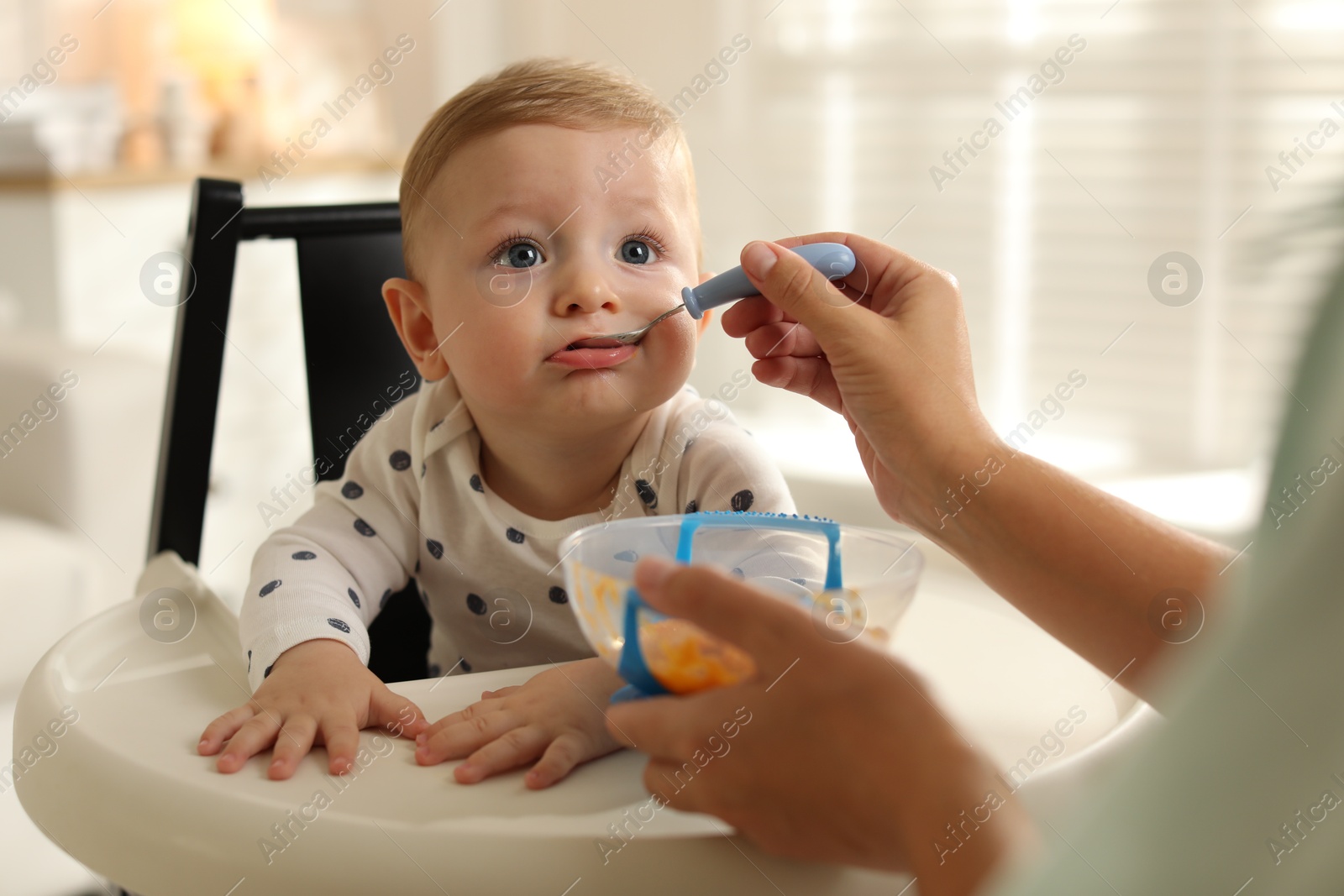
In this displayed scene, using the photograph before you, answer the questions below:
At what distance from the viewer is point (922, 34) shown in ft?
8.14

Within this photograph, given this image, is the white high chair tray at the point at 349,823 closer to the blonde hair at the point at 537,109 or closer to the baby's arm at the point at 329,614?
the baby's arm at the point at 329,614

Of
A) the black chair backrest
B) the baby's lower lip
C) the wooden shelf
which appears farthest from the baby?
the wooden shelf

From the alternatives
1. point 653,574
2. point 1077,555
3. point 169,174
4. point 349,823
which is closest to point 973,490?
point 1077,555

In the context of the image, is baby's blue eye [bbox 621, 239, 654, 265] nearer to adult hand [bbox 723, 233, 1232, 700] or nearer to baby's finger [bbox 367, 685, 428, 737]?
adult hand [bbox 723, 233, 1232, 700]

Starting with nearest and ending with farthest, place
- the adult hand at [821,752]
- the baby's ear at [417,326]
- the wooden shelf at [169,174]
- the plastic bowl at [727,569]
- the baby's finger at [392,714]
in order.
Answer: the adult hand at [821,752], the plastic bowl at [727,569], the baby's finger at [392,714], the baby's ear at [417,326], the wooden shelf at [169,174]

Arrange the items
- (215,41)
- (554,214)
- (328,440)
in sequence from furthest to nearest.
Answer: (215,41), (328,440), (554,214)

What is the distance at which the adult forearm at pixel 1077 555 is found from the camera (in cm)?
65

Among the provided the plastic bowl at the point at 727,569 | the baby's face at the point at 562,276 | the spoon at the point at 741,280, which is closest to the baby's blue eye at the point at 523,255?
the baby's face at the point at 562,276

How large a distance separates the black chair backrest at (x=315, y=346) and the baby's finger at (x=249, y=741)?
30 centimetres

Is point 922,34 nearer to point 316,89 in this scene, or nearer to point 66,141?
point 316,89

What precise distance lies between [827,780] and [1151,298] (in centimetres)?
201

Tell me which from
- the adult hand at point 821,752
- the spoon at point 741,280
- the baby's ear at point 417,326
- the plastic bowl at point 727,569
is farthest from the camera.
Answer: the baby's ear at point 417,326

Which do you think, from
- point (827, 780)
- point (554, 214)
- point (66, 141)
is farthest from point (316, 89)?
point (827, 780)

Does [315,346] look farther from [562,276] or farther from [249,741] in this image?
[249,741]
